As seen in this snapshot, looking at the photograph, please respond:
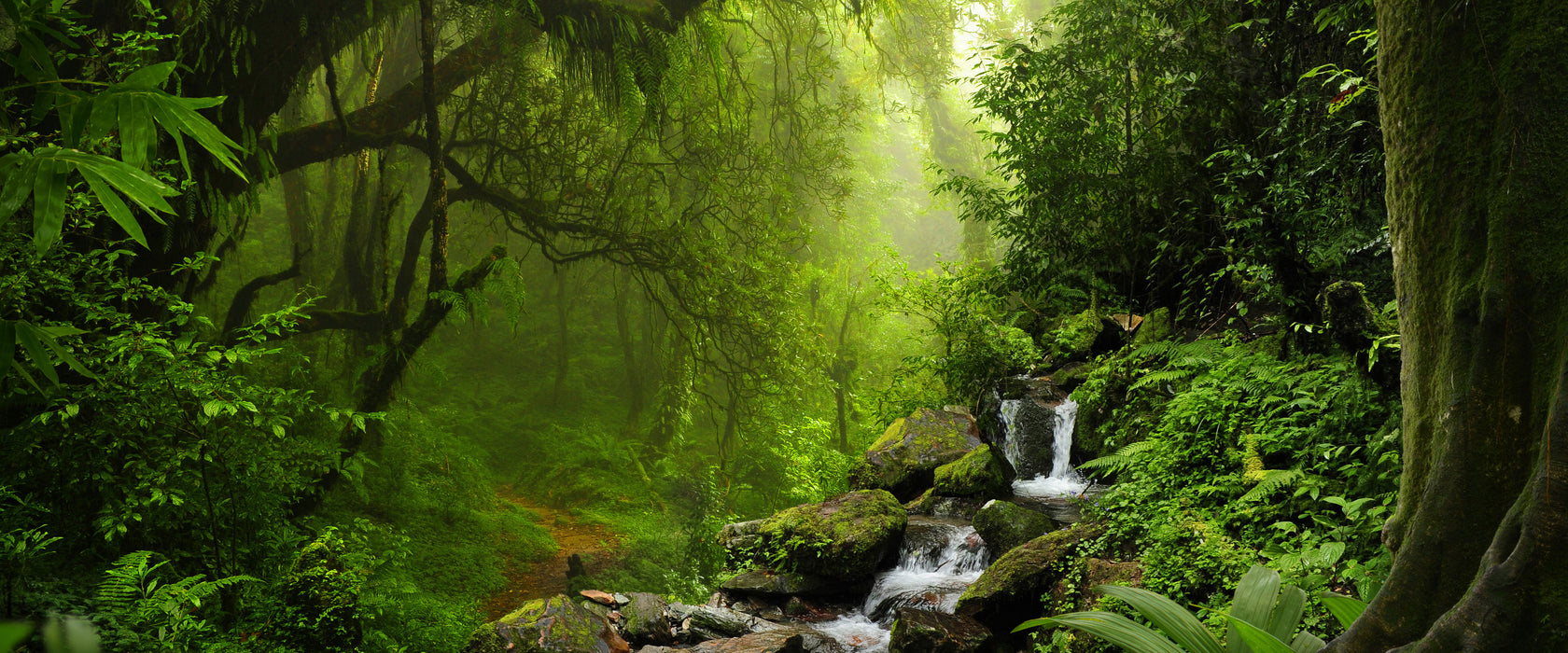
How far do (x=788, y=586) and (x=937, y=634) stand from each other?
165cm

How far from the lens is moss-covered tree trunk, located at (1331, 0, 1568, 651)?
1.99 meters

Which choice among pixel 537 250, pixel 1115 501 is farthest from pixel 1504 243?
pixel 537 250

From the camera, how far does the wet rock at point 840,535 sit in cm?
593

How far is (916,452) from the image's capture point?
308 inches

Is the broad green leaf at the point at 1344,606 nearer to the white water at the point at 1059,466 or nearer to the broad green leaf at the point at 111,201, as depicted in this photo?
the broad green leaf at the point at 111,201

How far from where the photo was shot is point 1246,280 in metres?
5.97

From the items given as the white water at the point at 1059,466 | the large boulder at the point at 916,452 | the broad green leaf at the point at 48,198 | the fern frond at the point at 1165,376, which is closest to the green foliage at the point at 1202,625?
the broad green leaf at the point at 48,198

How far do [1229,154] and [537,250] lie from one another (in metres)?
15.3

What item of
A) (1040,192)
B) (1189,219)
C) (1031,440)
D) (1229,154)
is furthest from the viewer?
(1040,192)

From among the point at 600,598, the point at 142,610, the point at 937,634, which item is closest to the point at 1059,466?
the point at 937,634

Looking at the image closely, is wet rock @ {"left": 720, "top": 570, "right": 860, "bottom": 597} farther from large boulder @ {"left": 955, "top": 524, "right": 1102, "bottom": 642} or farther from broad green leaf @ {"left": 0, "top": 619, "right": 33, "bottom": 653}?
broad green leaf @ {"left": 0, "top": 619, "right": 33, "bottom": 653}

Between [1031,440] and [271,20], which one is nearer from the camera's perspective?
[271,20]

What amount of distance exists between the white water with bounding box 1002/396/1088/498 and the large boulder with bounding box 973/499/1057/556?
1.18m

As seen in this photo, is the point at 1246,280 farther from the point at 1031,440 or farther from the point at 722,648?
the point at 722,648
